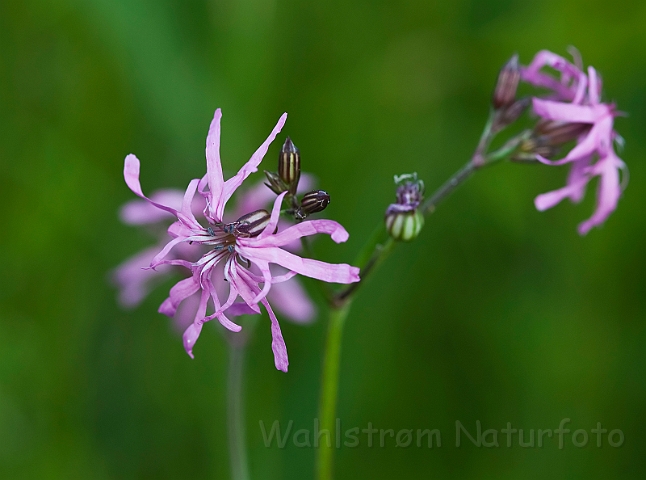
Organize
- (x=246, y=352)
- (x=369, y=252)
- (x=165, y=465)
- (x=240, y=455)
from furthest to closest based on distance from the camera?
(x=246, y=352) < (x=165, y=465) < (x=240, y=455) < (x=369, y=252)

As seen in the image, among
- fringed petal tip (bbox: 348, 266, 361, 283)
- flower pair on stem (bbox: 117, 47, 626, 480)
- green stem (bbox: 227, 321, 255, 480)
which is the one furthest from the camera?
green stem (bbox: 227, 321, 255, 480)

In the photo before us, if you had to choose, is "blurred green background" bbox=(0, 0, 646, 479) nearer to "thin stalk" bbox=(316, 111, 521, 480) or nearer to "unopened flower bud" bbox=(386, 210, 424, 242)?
"thin stalk" bbox=(316, 111, 521, 480)

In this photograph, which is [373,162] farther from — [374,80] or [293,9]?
[293,9]

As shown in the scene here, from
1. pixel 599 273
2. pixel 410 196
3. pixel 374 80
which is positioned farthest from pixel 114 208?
pixel 599 273

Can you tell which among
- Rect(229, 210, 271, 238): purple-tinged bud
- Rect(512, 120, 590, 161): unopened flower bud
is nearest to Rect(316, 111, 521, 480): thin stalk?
Rect(512, 120, 590, 161): unopened flower bud

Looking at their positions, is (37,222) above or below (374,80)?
below

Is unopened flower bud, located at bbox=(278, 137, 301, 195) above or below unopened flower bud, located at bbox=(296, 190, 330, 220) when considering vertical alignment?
above

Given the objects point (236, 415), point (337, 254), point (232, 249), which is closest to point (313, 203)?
point (232, 249)

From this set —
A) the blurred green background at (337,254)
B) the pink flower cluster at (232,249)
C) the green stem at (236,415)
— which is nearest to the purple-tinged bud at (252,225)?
the pink flower cluster at (232,249)
